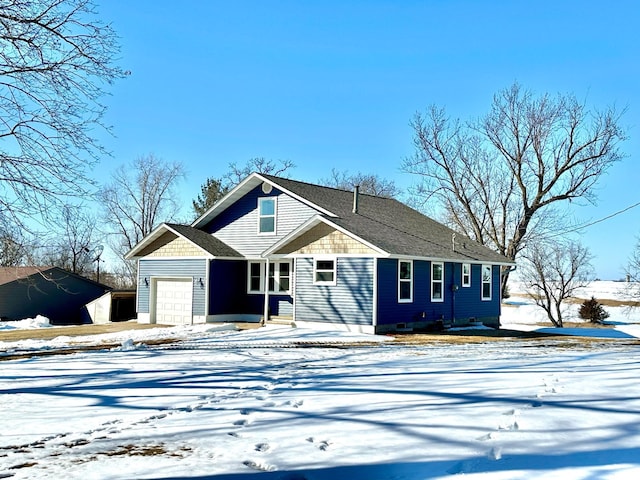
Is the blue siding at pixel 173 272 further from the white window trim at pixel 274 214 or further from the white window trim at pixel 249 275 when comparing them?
the white window trim at pixel 274 214

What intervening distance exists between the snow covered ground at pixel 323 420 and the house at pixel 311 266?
874cm

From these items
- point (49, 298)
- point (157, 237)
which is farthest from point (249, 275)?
point (49, 298)

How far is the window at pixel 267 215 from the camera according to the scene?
24.4 metres

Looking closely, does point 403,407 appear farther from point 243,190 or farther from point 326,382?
point 243,190

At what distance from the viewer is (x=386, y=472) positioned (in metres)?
4.85

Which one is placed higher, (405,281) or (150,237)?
(150,237)

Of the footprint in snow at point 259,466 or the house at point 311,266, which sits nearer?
the footprint in snow at point 259,466

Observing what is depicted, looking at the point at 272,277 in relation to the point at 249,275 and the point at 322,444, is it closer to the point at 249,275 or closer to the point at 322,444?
the point at 249,275

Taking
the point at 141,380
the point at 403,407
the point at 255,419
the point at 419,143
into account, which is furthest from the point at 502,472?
the point at 419,143

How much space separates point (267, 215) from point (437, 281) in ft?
23.4

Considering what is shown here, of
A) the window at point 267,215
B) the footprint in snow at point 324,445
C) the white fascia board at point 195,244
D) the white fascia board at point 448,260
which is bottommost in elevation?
the footprint in snow at point 324,445

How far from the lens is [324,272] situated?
21.1 meters

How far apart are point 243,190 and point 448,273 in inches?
345

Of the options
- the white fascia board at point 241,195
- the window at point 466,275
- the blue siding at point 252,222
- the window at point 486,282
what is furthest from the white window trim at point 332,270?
the window at point 486,282
